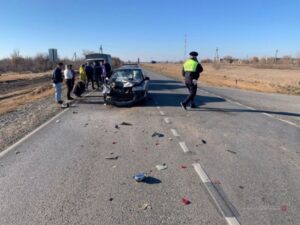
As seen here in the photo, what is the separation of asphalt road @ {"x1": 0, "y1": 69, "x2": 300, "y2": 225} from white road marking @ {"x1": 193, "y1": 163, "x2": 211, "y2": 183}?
0.05 ft

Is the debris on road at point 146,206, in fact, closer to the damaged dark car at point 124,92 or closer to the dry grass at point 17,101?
the damaged dark car at point 124,92

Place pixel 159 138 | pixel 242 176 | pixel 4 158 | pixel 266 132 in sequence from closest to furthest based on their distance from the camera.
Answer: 1. pixel 242 176
2. pixel 4 158
3. pixel 159 138
4. pixel 266 132

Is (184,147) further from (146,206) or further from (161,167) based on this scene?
(146,206)

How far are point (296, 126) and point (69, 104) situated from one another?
9.79 meters

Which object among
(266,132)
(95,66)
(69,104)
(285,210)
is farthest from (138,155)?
(95,66)

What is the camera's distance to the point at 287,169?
21.4 ft

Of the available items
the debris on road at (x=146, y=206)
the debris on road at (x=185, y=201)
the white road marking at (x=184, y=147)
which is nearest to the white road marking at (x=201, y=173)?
the debris on road at (x=185, y=201)

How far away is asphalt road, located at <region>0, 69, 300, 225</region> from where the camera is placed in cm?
462

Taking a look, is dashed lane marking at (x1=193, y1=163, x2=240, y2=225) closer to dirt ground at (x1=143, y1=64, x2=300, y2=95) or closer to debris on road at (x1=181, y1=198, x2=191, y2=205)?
debris on road at (x1=181, y1=198, x2=191, y2=205)

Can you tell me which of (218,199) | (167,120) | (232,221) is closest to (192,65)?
(167,120)

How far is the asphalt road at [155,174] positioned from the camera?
462cm

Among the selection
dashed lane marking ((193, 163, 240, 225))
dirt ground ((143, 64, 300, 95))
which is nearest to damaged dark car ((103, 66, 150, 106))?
dashed lane marking ((193, 163, 240, 225))

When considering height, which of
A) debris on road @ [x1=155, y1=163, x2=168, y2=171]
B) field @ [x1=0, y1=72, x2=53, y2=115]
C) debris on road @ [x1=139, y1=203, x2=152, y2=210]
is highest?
debris on road @ [x1=139, y1=203, x2=152, y2=210]

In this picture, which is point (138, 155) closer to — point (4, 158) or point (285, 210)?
point (4, 158)
